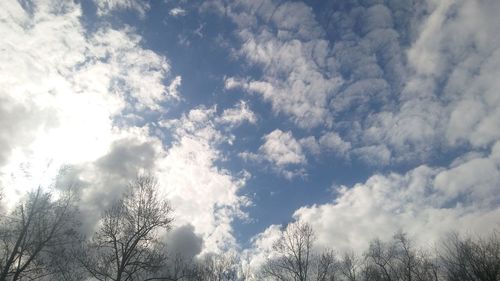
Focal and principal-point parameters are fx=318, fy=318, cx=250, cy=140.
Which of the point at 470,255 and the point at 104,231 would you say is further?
the point at 470,255

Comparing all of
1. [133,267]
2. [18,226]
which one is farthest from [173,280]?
[18,226]

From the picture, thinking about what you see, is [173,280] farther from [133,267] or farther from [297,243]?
[297,243]

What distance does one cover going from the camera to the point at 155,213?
23219 millimetres

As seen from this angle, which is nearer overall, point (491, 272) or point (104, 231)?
point (104, 231)

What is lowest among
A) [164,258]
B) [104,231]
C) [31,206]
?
[164,258]

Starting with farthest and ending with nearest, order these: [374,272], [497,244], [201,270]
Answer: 1. [201,270]
2. [374,272]
3. [497,244]

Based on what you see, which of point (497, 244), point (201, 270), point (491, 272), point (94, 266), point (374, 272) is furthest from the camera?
point (201, 270)

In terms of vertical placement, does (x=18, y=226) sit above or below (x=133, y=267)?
above

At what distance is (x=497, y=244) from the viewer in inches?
1362

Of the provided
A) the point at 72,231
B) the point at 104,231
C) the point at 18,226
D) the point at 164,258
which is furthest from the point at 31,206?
the point at 164,258

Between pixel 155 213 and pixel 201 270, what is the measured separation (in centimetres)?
3168

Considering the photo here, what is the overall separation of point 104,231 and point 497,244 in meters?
39.4

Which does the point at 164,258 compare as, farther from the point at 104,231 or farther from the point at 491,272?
the point at 491,272

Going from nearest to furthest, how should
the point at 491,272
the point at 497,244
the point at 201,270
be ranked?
the point at 491,272
the point at 497,244
the point at 201,270
